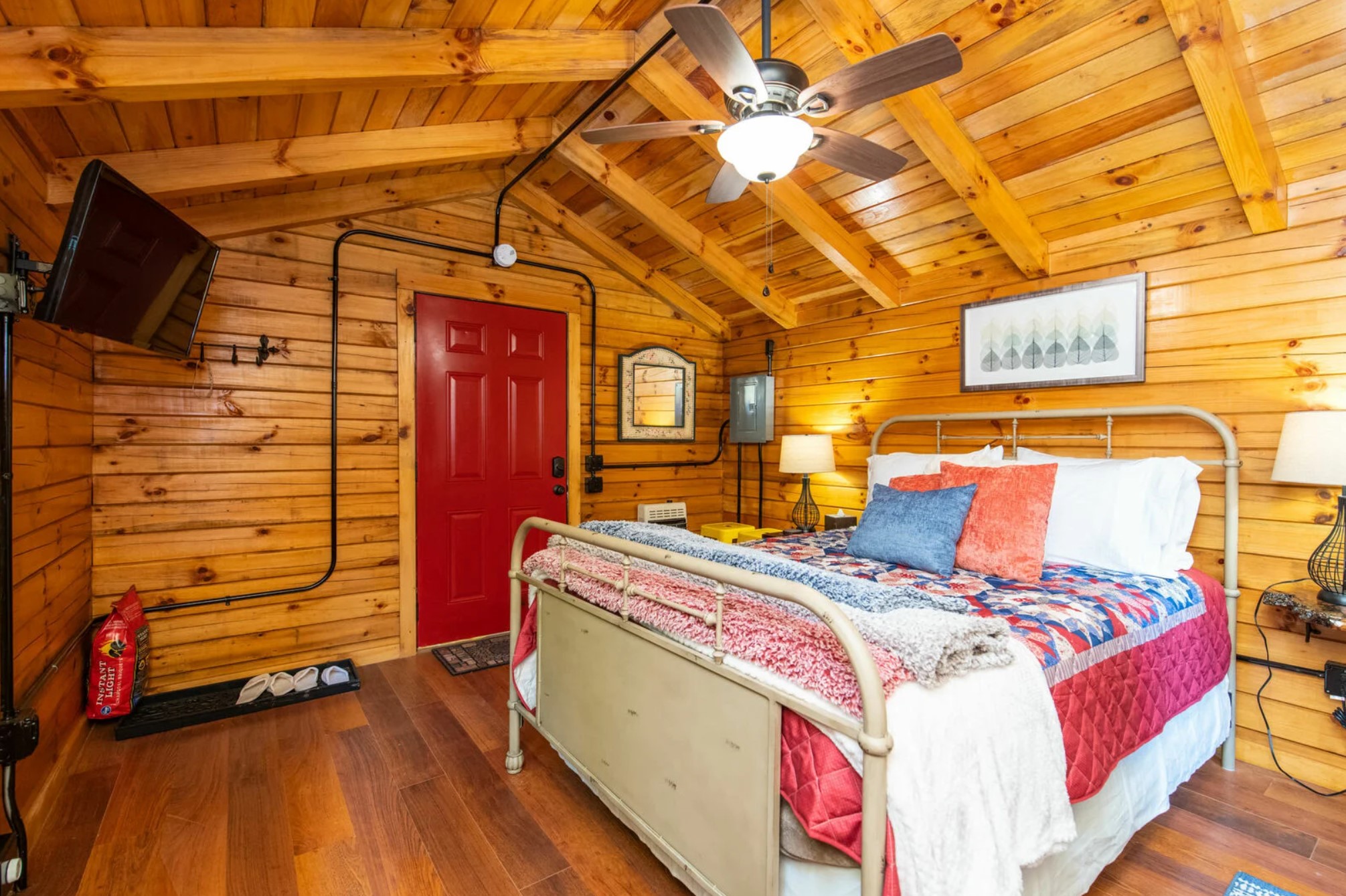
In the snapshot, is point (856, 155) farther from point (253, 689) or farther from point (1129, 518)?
point (253, 689)

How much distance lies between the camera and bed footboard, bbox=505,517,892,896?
109 cm

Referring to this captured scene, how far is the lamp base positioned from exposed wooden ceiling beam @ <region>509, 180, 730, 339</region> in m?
3.52

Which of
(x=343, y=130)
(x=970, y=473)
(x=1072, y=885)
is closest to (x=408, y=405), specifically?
(x=343, y=130)

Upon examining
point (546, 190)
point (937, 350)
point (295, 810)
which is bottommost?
point (295, 810)

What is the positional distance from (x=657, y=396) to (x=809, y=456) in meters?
1.32

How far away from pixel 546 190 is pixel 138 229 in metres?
2.28

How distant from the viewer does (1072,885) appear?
156 cm

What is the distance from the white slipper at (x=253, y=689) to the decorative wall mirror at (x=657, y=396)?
238 cm

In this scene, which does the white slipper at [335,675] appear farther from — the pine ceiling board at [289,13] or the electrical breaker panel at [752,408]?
the electrical breaker panel at [752,408]

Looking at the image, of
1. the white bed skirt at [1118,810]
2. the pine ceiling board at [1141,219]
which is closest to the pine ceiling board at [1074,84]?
the pine ceiling board at [1141,219]

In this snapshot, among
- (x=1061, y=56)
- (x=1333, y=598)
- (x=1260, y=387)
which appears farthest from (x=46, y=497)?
(x=1260, y=387)

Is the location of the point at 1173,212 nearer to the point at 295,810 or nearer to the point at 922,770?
the point at 922,770

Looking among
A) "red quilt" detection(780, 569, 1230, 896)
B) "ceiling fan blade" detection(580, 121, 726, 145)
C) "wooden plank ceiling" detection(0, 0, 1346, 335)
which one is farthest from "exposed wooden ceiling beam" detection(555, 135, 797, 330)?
"red quilt" detection(780, 569, 1230, 896)

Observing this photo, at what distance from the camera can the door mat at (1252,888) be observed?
65.9 inches
